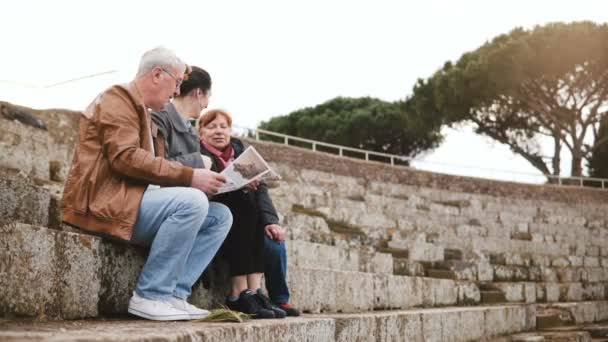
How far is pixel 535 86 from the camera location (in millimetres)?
26469

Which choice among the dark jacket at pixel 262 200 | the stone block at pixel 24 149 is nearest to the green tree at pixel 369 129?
the stone block at pixel 24 149

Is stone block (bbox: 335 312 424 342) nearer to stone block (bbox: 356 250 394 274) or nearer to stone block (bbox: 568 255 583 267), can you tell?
stone block (bbox: 356 250 394 274)

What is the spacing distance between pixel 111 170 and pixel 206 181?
1.41 feet

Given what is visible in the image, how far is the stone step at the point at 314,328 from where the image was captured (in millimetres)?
2174

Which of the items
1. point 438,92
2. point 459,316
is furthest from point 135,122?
point 438,92

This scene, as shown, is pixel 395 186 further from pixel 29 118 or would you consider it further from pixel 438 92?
pixel 29 118

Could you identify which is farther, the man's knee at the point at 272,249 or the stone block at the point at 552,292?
the stone block at the point at 552,292

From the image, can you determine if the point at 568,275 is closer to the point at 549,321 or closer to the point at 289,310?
the point at 549,321

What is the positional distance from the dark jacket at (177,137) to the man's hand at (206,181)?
332 mm

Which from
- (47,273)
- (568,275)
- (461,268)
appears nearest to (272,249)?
(47,273)

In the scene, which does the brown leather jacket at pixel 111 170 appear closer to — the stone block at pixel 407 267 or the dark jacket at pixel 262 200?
the dark jacket at pixel 262 200

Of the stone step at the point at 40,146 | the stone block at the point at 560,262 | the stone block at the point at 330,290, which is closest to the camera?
the stone block at the point at 330,290

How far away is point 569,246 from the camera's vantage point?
13.4 meters

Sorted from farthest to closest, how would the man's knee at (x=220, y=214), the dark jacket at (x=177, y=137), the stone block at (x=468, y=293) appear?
the stone block at (x=468, y=293) < the dark jacket at (x=177, y=137) < the man's knee at (x=220, y=214)
